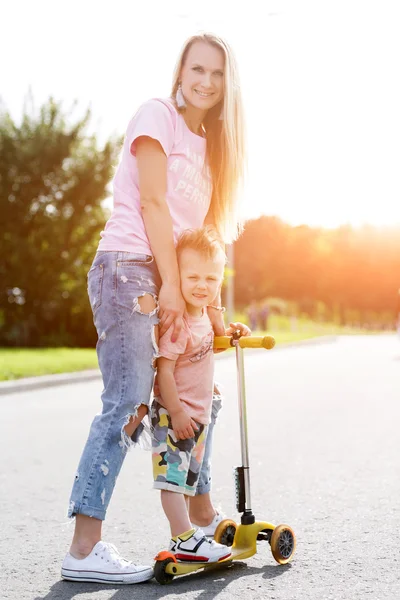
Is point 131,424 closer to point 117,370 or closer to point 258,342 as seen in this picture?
point 117,370

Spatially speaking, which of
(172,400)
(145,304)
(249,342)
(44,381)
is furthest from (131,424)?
(44,381)

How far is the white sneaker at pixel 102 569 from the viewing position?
342 cm

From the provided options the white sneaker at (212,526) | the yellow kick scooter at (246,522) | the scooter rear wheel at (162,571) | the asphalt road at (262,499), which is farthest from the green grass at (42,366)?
the scooter rear wheel at (162,571)

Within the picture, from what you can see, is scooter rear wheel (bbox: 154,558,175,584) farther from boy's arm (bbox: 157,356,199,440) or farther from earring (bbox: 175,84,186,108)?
earring (bbox: 175,84,186,108)

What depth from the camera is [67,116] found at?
93.7 feet

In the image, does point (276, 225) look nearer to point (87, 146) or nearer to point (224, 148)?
point (87, 146)

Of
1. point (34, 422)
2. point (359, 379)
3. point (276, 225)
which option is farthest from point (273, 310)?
point (34, 422)

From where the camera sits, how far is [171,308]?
3.50 meters

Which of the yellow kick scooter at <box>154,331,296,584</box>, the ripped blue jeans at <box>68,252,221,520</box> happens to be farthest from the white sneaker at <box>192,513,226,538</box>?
the ripped blue jeans at <box>68,252,221,520</box>

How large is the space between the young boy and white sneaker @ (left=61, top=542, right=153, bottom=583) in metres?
0.16

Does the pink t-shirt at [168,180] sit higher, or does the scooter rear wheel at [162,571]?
the pink t-shirt at [168,180]

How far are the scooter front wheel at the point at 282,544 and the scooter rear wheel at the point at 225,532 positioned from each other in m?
0.25

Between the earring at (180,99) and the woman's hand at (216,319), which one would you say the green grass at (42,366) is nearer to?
the woman's hand at (216,319)

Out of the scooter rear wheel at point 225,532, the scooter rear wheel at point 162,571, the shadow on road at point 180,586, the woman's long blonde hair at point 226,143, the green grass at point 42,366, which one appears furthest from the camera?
the green grass at point 42,366
